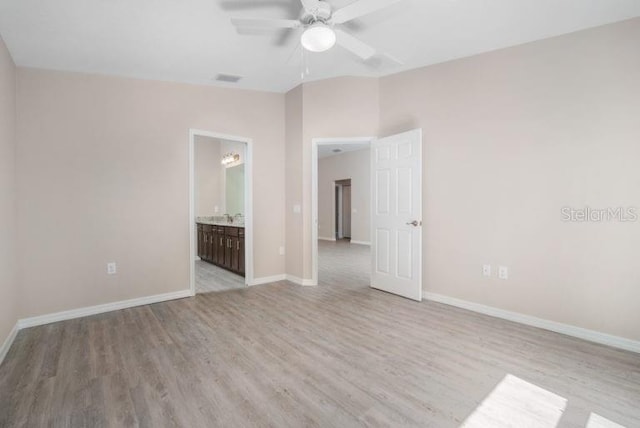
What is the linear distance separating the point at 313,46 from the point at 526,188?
2.42 metres

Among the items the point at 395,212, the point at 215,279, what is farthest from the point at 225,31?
the point at 215,279

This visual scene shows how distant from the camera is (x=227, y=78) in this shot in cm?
390

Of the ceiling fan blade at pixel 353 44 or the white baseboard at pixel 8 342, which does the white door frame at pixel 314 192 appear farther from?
the white baseboard at pixel 8 342

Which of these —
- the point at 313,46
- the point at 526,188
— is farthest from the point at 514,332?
the point at 313,46

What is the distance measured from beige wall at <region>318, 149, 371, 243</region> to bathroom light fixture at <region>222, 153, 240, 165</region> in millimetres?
4002

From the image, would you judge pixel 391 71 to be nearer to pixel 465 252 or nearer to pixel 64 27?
pixel 465 252

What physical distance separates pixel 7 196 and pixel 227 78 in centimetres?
253

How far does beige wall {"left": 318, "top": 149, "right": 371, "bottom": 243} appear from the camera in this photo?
9039 millimetres

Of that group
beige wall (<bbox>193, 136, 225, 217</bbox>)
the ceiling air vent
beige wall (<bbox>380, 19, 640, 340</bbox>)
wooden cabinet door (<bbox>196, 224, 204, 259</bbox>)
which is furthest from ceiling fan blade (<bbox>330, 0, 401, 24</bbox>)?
beige wall (<bbox>193, 136, 225, 217</bbox>)

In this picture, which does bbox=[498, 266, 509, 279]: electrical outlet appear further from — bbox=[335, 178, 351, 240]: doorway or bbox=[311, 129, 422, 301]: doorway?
bbox=[335, 178, 351, 240]: doorway

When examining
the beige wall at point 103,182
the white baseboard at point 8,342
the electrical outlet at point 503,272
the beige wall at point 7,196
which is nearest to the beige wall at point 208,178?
the beige wall at point 103,182

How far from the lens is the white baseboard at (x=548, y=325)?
251 cm

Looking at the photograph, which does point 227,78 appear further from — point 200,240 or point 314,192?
point 200,240

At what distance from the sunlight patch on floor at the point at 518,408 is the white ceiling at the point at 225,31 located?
2840mm
